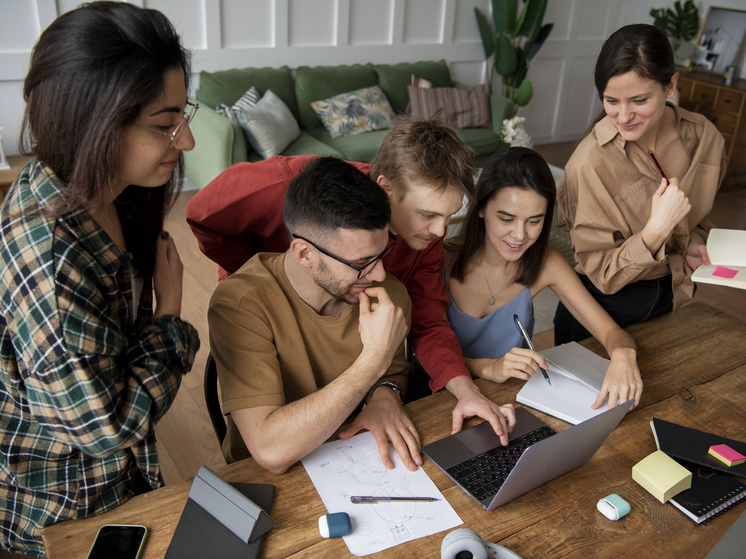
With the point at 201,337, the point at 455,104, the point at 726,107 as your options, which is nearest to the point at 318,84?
the point at 455,104

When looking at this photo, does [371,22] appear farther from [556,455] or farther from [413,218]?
[556,455]

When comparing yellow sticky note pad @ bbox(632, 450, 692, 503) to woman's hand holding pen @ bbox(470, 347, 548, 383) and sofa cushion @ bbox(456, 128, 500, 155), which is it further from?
sofa cushion @ bbox(456, 128, 500, 155)

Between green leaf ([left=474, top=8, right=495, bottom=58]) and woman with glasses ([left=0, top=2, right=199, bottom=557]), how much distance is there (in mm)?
5006

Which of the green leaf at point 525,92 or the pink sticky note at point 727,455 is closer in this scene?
the pink sticky note at point 727,455

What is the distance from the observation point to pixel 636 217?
1848 mm

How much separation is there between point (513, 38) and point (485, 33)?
27 cm

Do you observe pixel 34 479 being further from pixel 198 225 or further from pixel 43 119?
pixel 198 225

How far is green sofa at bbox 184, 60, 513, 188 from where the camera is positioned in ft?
13.1

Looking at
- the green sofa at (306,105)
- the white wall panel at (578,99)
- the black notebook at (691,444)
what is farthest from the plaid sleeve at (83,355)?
the white wall panel at (578,99)

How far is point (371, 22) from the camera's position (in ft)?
16.7

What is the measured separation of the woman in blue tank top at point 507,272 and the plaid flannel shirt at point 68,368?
91 centimetres

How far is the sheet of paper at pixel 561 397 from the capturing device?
1438 mm

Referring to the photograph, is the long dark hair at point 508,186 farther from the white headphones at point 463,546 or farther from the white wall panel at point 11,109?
the white wall panel at point 11,109

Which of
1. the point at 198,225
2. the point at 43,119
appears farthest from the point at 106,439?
the point at 198,225
